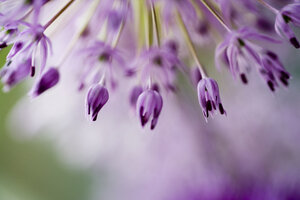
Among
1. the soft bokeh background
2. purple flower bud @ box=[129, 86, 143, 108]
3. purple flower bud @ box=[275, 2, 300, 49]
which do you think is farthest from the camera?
the soft bokeh background

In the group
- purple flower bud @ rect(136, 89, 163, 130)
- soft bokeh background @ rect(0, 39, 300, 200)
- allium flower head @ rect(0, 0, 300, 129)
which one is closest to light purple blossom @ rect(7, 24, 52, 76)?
allium flower head @ rect(0, 0, 300, 129)

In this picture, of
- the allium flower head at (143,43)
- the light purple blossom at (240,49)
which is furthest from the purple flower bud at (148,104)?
the light purple blossom at (240,49)

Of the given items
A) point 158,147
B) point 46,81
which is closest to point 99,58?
point 46,81

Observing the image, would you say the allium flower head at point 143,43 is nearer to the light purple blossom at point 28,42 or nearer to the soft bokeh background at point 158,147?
the light purple blossom at point 28,42

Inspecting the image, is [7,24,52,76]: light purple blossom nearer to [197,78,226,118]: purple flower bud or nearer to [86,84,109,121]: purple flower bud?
[86,84,109,121]: purple flower bud

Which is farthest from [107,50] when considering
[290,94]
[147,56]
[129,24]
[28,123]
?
[28,123]

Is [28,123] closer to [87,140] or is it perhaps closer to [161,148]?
[87,140]

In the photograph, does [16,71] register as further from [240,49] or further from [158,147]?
[158,147]
